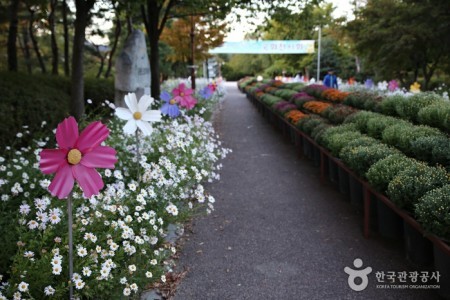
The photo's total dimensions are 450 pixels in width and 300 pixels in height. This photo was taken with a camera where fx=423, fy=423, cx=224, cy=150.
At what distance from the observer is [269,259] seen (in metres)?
4.03

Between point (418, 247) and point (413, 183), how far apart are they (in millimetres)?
555

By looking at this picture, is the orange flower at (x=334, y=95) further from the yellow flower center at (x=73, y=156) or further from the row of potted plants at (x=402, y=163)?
the yellow flower center at (x=73, y=156)

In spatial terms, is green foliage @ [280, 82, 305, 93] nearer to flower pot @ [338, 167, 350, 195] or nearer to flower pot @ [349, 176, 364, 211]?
flower pot @ [338, 167, 350, 195]

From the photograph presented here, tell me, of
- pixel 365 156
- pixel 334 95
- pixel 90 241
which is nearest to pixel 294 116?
pixel 334 95

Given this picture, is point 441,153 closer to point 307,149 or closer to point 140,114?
point 140,114

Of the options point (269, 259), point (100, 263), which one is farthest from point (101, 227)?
point (269, 259)

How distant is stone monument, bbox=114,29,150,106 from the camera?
33.2ft

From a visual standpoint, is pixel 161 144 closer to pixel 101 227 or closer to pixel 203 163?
pixel 203 163

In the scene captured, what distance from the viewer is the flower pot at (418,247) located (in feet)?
11.6

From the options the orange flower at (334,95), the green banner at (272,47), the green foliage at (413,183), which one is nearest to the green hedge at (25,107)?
the green foliage at (413,183)

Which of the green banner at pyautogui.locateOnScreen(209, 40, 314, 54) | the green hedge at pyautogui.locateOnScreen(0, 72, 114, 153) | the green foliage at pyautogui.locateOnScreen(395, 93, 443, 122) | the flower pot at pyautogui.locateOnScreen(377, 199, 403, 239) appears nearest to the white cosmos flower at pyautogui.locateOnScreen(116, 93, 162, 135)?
the flower pot at pyautogui.locateOnScreen(377, 199, 403, 239)

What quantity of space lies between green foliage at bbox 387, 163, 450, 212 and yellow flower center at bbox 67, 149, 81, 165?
2.57m

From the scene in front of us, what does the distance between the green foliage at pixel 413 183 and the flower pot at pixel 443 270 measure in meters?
0.50

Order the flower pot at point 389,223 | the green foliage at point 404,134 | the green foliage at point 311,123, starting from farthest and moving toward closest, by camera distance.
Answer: the green foliage at point 311,123, the green foliage at point 404,134, the flower pot at point 389,223
